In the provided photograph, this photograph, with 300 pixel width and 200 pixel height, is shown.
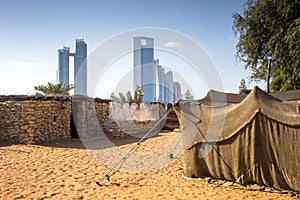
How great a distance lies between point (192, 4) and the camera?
10.7 meters

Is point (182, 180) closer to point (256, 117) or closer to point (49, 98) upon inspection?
point (256, 117)

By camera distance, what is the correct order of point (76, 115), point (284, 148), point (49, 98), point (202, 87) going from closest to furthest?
point (284, 148) → point (202, 87) → point (49, 98) → point (76, 115)

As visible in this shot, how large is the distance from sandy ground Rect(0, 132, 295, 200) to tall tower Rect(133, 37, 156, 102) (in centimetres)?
633

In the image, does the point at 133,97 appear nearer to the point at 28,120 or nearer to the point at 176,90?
the point at 176,90

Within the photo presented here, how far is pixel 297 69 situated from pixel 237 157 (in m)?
9.27

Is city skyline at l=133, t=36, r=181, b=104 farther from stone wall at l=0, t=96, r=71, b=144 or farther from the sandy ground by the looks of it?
the sandy ground

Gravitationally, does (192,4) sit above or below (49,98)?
above

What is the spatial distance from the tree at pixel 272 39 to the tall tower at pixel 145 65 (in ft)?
17.4

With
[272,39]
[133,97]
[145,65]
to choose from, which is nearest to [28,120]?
[145,65]

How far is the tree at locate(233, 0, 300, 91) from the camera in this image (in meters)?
12.1

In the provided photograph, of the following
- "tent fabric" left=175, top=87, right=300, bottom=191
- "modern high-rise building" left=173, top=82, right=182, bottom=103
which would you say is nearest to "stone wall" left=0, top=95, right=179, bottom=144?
"modern high-rise building" left=173, top=82, right=182, bottom=103

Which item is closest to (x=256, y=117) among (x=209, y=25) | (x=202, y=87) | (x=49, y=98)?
(x=202, y=87)

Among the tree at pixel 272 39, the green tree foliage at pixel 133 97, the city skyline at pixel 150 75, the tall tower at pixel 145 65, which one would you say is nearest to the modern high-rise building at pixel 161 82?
the city skyline at pixel 150 75

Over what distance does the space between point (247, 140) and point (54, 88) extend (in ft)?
61.5
